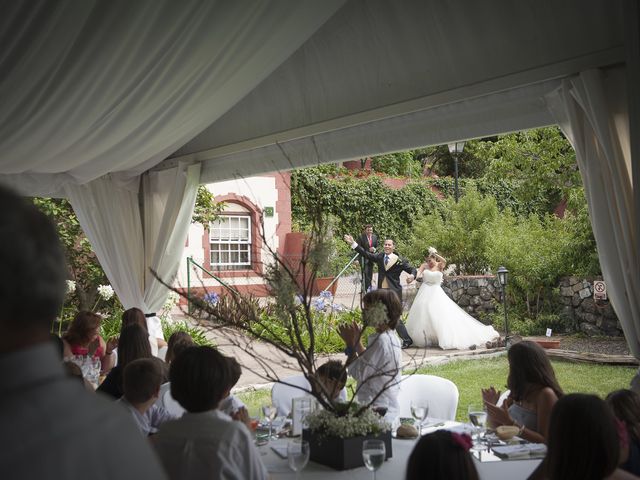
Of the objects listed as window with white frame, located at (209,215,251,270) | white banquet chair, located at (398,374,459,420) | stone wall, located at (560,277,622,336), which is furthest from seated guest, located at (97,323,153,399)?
window with white frame, located at (209,215,251,270)

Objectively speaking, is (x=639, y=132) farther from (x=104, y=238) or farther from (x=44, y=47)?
(x=104, y=238)

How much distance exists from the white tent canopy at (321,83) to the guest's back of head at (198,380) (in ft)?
5.56

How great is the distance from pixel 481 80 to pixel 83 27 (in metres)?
2.20

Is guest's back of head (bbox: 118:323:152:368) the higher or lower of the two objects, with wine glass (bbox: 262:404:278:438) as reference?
higher

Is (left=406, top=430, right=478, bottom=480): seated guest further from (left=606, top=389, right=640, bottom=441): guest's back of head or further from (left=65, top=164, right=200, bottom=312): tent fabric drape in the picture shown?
(left=65, top=164, right=200, bottom=312): tent fabric drape

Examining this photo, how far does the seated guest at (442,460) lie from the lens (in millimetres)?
1805

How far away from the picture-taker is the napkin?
288cm

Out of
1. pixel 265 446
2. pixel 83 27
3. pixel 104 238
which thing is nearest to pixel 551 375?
pixel 265 446

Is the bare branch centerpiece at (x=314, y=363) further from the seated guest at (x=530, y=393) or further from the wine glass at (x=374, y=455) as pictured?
the seated guest at (x=530, y=393)

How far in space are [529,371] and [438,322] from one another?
6.26m

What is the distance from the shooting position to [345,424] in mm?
2791

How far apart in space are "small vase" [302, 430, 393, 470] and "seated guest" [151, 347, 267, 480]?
65cm

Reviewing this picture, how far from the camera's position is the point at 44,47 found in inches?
126

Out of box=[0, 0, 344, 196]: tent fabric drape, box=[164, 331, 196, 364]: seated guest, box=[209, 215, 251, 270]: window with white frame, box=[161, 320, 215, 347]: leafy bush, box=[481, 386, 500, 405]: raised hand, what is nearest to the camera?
box=[0, 0, 344, 196]: tent fabric drape
